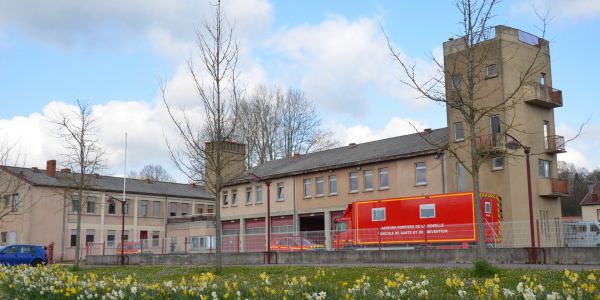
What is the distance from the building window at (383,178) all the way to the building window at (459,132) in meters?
5.91

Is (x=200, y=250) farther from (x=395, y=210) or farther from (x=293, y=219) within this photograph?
(x=293, y=219)

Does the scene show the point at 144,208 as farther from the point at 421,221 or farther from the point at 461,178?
the point at 421,221

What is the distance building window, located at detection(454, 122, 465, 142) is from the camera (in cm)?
4072

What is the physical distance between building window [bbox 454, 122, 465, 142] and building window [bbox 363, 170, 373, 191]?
7.42 meters

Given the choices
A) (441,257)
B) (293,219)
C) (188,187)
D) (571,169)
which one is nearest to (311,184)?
(293,219)

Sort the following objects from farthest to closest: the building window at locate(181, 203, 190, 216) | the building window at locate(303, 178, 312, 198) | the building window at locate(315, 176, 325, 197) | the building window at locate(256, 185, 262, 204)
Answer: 1. the building window at locate(181, 203, 190, 216)
2. the building window at locate(256, 185, 262, 204)
3. the building window at locate(303, 178, 312, 198)
4. the building window at locate(315, 176, 325, 197)

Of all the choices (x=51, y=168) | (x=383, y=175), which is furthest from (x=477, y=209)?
(x=51, y=168)

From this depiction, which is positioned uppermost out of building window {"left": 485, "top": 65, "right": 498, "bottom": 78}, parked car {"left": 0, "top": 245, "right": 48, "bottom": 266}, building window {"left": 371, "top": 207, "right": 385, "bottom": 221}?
building window {"left": 485, "top": 65, "right": 498, "bottom": 78}

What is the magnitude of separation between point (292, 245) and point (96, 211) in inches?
1475

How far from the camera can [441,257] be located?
25422 millimetres

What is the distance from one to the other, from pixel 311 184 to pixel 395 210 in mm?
16847

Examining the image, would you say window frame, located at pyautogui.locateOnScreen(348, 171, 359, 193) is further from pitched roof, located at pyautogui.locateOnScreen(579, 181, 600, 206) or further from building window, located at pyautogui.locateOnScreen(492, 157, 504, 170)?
pitched roof, located at pyautogui.locateOnScreen(579, 181, 600, 206)

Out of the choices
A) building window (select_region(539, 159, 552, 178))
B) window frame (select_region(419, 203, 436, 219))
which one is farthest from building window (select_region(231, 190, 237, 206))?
building window (select_region(539, 159, 552, 178))

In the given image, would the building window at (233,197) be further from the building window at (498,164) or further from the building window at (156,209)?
the building window at (498,164)
